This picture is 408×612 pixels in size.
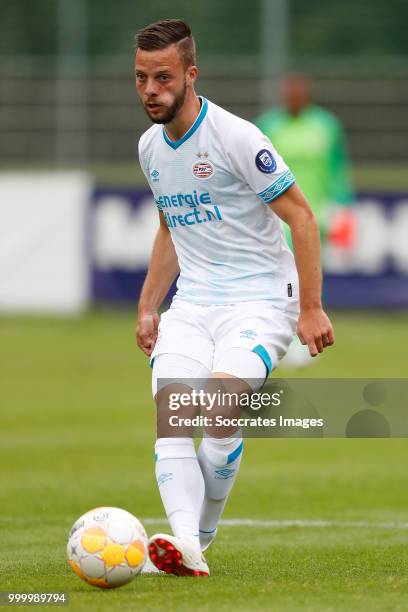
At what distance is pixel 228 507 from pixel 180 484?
2.45 m

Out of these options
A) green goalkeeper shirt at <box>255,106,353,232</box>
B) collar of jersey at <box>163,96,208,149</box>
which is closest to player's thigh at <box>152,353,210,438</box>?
collar of jersey at <box>163,96,208,149</box>

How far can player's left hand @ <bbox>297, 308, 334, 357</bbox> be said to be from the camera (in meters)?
5.66

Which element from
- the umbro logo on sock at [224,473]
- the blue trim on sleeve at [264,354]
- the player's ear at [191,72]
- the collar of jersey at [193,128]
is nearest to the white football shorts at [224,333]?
the blue trim on sleeve at [264,354]

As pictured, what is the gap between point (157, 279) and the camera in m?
6.40

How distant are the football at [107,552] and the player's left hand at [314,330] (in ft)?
3.26

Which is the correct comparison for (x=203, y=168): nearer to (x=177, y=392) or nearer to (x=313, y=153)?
(x=177, y=392)

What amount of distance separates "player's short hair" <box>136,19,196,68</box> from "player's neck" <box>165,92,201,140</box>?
0.54 feet

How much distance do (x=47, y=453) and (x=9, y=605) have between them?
186 inches

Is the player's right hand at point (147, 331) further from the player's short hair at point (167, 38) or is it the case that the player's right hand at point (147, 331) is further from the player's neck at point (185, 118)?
the player's short hair at point (167, 38)

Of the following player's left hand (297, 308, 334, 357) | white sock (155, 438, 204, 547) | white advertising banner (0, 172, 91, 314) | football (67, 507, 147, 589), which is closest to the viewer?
football (67, 507, 147, 589)

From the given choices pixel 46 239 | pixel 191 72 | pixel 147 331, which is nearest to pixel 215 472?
pixel 147 331

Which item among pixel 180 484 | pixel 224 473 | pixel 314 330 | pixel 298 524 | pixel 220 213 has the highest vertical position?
pixel 220 213

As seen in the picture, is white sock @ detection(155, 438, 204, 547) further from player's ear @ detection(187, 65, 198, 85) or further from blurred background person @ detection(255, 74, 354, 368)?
blurred background person @ detection(255, 74, 354, 368)

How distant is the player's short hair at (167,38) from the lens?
571 centimetres
